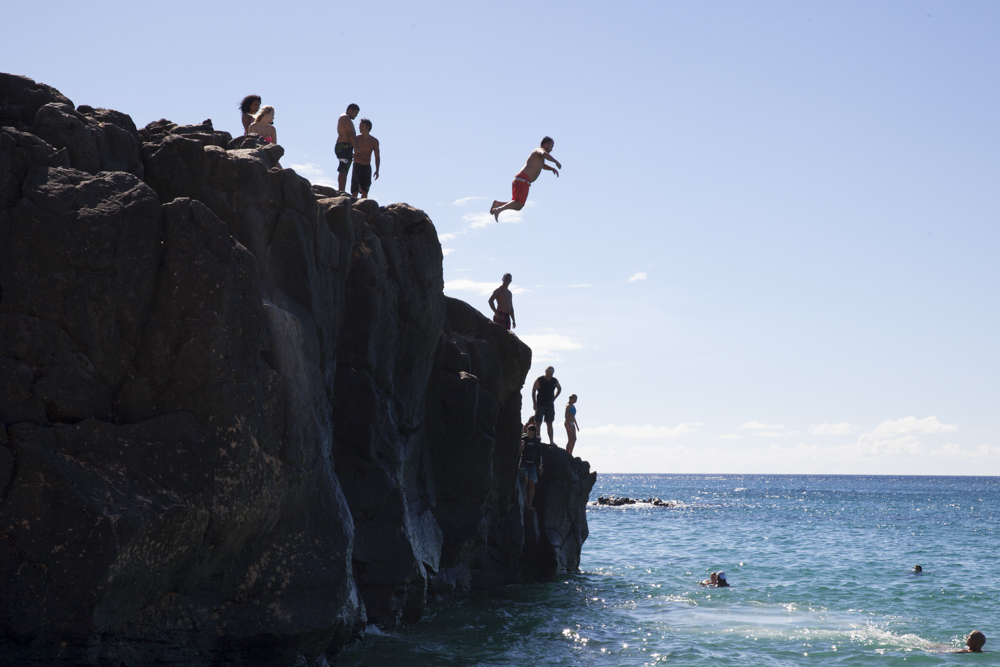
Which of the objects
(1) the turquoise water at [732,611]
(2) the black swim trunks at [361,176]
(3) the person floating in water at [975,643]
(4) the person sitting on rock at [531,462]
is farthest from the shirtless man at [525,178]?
(3) the person floating in water at [975,643]

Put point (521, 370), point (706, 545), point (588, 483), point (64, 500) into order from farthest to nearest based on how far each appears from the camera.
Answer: point (706, 545) → point (588, 483) → point (521, 370) → point (64, 500)

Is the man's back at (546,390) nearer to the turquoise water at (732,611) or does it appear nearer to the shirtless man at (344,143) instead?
the turquoise water at (732,611)

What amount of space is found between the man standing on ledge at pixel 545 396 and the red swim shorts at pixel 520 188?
A: 948 centimetres

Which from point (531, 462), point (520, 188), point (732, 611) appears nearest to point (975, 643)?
point (732, 611)

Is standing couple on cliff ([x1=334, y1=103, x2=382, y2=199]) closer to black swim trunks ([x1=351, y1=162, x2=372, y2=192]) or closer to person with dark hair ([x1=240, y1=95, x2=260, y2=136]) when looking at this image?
black swim trunks ([x1=351, y1=162, x2=372, y2=192])

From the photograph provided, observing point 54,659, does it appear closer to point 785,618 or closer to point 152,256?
point 152,256

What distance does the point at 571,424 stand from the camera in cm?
2883

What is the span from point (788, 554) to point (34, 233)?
35185mm

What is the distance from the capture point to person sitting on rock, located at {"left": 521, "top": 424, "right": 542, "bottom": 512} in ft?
83.8

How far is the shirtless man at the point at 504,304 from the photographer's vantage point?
2331 centimetres

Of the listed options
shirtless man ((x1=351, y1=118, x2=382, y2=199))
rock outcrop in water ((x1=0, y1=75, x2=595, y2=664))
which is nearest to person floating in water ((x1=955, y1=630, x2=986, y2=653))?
rock outcrop in water ((x1=0, y1=75, x2=595, y2=664))

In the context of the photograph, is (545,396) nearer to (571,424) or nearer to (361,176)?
(571,424)

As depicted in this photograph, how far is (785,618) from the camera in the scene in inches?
813

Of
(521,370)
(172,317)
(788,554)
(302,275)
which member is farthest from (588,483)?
(172,317)
